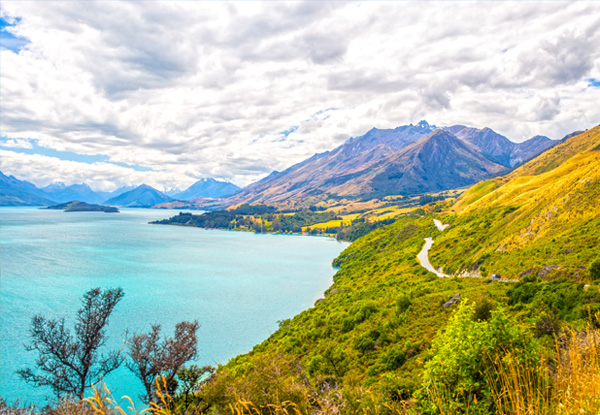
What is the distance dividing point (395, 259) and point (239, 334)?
148ft

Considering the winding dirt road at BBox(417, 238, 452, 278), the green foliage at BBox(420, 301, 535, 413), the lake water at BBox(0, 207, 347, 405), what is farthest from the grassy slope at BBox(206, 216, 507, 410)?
the lake water at BBox(0, 207, 347, 405)

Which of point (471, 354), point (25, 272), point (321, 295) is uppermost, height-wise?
point (471, 354)

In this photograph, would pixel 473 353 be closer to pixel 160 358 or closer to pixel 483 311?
pixel 483 311

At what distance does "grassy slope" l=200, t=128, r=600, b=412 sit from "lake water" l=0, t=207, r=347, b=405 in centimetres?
1166

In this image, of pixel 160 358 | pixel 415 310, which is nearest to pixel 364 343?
pixel 415 310

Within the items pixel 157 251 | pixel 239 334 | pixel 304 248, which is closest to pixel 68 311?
pixel 239 334

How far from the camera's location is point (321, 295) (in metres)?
83.5

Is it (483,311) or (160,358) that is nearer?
(483,311)

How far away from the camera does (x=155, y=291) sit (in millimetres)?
82188

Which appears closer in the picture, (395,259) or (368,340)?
(368,340)

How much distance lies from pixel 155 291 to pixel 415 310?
234 ft

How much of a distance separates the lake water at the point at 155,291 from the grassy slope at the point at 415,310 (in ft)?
38.3

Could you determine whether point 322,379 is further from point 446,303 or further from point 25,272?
point 25,272

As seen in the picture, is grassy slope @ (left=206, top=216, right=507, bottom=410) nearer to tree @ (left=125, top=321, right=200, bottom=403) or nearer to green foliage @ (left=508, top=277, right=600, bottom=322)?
green foliage @ (left=508, top=277, right=600, bottom=322)
